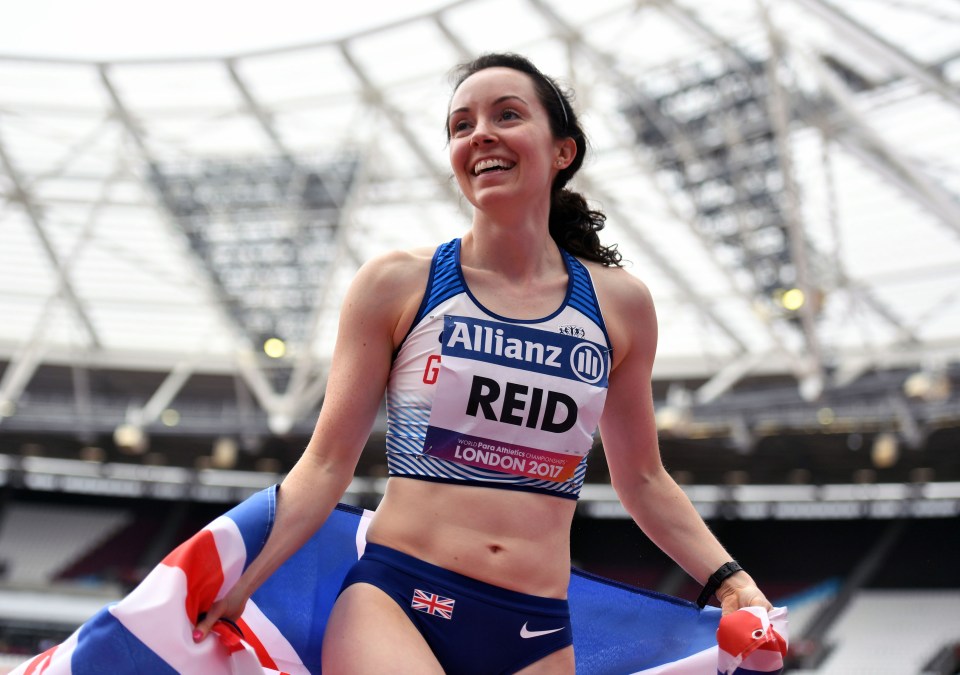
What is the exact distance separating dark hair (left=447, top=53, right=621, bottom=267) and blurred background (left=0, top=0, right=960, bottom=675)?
1715cm

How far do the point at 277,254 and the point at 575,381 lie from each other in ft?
85.4

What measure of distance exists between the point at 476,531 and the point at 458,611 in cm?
17

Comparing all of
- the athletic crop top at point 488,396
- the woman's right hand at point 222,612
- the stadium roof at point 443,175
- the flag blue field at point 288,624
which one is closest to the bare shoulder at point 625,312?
the athletic crop top at point 488,396

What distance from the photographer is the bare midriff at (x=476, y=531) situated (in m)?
2.41

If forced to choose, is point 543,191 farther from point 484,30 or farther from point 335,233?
point 335,233

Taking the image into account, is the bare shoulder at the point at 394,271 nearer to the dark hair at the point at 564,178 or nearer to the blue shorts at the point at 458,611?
the dark hair at the point at 564,178

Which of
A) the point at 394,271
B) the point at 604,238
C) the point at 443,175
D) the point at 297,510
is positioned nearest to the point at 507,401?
the point at 394,271

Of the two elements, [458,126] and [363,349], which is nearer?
[363,349]

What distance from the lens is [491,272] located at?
265 cm

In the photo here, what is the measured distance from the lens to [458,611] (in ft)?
7.86

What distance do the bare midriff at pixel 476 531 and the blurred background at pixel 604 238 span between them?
17.9 metres

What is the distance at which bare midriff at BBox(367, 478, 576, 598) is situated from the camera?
2.41 metres

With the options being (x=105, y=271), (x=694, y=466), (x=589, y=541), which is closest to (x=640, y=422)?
(x=105, y=271)

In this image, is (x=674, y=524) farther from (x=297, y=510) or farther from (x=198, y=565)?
(x=198, y=565)
